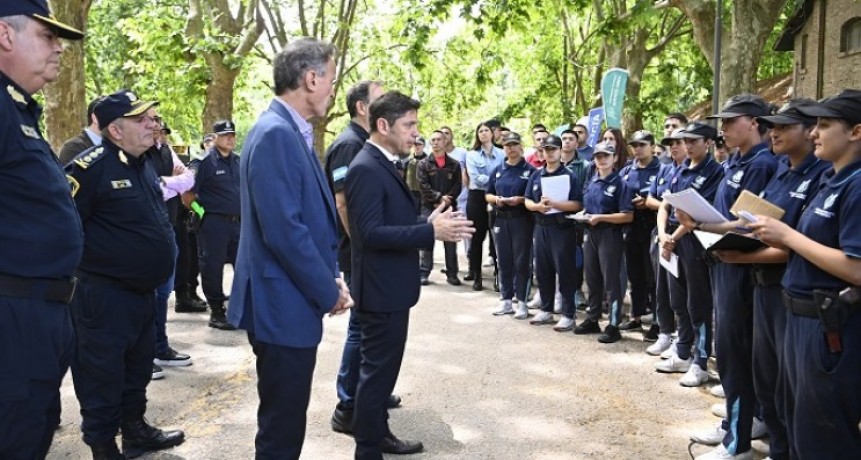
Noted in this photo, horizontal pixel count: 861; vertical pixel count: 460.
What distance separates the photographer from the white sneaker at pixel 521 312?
8648 mm

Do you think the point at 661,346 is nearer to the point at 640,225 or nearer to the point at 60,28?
the point at 640,225

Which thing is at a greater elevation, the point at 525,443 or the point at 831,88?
the point at 831,88

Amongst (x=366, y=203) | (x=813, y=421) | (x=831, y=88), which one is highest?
(x=831, y=88)

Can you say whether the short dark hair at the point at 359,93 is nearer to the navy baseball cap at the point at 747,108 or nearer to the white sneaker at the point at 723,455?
the navy baseball cap at the point at 747,108

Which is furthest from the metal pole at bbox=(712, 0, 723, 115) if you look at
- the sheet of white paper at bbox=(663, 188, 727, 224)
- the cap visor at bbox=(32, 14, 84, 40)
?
the cap visor at bbox=(32, 14, 84, 40)

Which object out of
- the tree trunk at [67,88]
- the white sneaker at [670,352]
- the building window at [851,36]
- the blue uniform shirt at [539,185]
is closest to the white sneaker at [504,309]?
the blue uniform shirt at [539,185]

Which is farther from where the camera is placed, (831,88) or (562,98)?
(562,98)

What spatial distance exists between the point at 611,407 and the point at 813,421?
235 cm

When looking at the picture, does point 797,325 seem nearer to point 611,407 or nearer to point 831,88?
point 611,407

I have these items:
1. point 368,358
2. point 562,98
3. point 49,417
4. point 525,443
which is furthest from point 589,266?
point 562,98

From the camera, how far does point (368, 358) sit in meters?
4.10

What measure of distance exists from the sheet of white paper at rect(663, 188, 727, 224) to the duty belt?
3.49 meters

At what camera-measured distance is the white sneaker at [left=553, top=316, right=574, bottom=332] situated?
26.0 ft

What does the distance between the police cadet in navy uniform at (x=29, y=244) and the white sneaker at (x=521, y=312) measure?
6.39 metres
